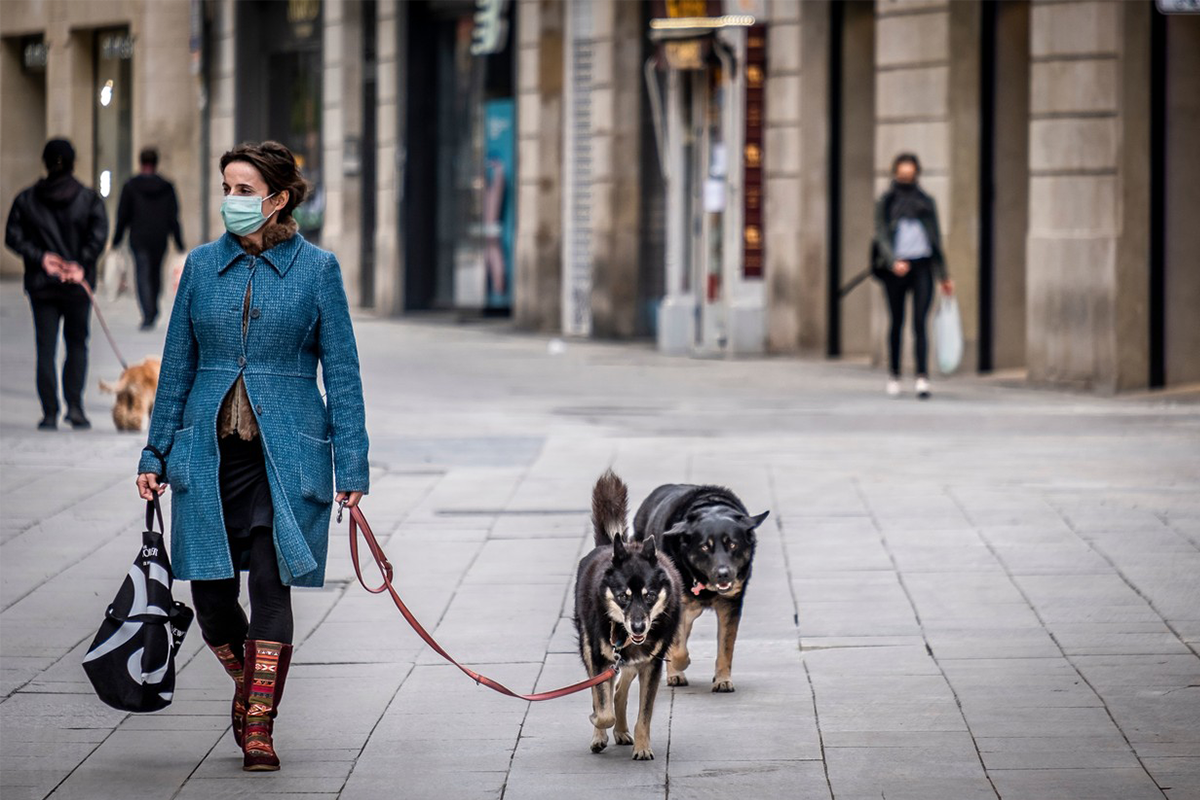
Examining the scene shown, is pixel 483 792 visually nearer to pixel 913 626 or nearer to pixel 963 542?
pixel 913 626

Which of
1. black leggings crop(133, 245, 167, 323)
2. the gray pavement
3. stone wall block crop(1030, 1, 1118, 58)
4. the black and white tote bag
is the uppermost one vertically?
stone wall block crop(1030, 1, 1118, 58)

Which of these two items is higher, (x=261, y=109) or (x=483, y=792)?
(x=261, y=109)

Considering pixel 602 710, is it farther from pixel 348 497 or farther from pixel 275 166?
pixel 275 166

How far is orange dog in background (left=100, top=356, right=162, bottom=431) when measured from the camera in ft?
44.7

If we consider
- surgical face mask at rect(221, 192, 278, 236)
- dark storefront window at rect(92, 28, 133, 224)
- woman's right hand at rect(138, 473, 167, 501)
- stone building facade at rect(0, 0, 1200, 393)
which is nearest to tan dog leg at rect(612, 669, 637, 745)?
woman's right hand at rect(138, 473, 167, 501)

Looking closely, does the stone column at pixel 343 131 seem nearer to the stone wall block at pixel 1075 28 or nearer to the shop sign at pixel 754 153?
the shop sign at pixel 754 153

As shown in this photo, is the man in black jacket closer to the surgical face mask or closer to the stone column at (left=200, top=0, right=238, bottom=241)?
the surgical face mask

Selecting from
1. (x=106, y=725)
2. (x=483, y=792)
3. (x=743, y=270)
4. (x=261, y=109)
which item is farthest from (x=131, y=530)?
(x=261, y=109)

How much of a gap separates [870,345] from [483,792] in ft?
49.9

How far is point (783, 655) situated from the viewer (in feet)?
23.4

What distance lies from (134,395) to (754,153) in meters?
8.45

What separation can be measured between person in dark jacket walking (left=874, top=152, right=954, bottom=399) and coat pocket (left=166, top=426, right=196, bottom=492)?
10.8 meters

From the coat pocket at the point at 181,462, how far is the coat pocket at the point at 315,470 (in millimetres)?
289

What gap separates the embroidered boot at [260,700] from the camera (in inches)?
220
